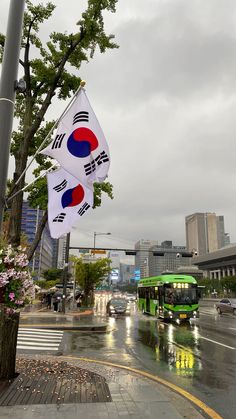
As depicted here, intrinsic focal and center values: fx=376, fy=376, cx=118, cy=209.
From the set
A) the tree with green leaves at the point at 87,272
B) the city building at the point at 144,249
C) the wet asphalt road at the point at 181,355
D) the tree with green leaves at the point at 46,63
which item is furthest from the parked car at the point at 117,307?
the city building at the point at 144,249

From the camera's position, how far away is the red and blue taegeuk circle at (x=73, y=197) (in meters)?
6.84

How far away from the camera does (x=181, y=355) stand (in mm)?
12617

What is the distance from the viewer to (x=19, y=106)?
1259 centimetres

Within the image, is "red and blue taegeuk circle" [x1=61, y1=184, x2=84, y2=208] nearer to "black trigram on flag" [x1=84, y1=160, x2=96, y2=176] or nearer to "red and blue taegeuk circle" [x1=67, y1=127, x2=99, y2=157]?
"black trigram on flag" [x1=84, y1=160, x2=96, y2=176]

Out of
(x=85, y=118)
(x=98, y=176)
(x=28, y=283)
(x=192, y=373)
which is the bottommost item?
(x=192, y=373)

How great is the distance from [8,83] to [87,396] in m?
5.43

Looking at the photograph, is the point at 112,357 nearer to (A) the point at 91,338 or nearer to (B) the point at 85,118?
(A) the point at 91,338

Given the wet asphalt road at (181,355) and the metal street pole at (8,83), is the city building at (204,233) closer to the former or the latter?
the wet asphalt road at (181,355)

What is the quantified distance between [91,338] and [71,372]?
8.45 m

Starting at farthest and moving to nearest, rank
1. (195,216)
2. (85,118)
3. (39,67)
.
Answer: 1. (195,216)
2. (39,67)
3. (85,118)

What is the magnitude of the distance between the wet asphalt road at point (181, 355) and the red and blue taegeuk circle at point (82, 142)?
524cm

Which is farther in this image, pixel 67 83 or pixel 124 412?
pixel 67 83

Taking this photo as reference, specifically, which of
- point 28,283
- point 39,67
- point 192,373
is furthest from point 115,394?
point 39,67

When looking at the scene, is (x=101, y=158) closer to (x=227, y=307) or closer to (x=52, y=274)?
(x=227, y=307)
